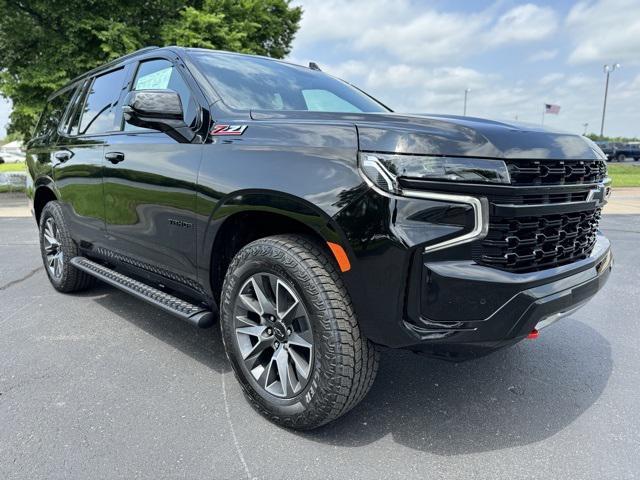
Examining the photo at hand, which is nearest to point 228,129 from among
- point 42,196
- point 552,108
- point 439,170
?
point 439,170

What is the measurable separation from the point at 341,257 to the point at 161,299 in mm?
1428

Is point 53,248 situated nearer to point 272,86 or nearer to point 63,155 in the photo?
point 63,155

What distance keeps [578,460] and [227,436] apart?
1.59 metres

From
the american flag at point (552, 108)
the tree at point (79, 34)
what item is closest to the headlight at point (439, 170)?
the tree at point (79, 34)

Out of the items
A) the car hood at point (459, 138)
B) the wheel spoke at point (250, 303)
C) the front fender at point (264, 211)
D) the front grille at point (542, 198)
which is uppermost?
the car hood at point (459, 138)

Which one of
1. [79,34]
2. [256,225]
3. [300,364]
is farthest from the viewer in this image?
[79,34]

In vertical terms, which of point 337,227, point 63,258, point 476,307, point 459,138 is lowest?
point 63,258

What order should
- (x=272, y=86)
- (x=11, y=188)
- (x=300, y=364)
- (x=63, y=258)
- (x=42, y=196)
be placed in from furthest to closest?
(x=11, y=188) → (x=42, y=196) → (x=63, y=258) → (x=272, y=86) → (x=300, y=364)

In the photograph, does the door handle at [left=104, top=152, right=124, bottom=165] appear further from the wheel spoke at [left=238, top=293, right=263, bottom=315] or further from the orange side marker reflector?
the orange side marker reflector

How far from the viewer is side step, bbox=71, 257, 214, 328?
267 cm

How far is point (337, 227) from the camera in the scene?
2014mm

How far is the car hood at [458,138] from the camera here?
190cm

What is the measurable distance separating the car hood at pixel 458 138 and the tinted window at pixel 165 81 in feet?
3.57

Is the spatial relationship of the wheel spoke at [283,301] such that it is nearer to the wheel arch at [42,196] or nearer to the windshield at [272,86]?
the windshield at [272,86]
